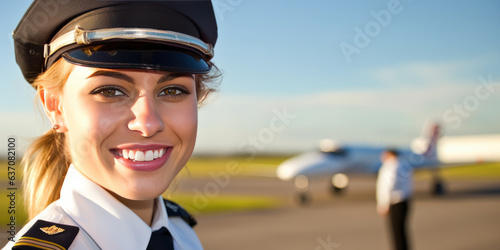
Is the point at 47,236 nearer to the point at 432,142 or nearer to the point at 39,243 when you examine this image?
the point at 39,243

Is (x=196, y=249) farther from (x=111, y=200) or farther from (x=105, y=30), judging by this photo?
(x=105, y=30)

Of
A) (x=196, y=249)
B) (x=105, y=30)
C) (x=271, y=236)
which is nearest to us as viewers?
(x=105, y=30)

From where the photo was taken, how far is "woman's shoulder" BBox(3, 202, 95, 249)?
3.91ft

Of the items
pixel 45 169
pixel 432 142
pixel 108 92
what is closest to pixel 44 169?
pixel 45 169

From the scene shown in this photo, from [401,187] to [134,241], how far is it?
22.0ft

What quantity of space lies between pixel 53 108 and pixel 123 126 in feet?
1.14

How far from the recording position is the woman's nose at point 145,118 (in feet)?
3.86

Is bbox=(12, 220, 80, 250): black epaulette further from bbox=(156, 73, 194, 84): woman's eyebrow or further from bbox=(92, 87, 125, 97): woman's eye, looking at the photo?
bbox=(156, 73, 194, 84): woman's eyebrow

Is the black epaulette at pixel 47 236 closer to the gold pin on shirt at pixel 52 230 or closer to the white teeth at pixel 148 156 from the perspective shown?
the gold pin on shirt at pixel 52 230

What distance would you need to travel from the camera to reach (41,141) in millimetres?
1567

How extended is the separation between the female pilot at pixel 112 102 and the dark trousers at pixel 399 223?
6429mm

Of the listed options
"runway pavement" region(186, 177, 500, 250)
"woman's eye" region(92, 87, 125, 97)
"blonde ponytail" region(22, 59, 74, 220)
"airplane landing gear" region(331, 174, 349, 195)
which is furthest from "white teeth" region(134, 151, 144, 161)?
"airplane landing gear" region(331, 174, 349, 195)

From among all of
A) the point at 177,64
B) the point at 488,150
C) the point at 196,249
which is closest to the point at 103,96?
the point at 177,64

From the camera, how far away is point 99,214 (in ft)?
4.34
